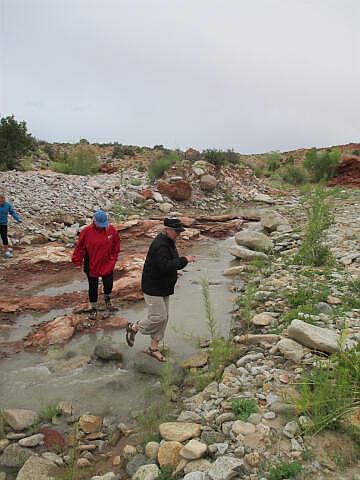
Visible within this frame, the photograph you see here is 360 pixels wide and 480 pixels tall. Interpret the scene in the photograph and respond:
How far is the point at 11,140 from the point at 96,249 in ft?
45.2

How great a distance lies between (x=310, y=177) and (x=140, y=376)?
21296 mm

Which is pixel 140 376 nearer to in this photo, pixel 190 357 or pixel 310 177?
pixel 190 357

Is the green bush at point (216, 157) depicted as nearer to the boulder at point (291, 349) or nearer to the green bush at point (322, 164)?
the green bush at point (322, 164)

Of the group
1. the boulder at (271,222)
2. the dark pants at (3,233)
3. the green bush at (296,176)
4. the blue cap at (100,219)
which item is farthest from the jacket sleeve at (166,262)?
the green bush at (296,176)

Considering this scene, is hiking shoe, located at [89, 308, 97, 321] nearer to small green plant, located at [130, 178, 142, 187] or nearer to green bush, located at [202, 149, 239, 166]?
small green plant, located at [130, 178, 142, 187]

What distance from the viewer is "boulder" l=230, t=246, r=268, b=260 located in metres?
8.91

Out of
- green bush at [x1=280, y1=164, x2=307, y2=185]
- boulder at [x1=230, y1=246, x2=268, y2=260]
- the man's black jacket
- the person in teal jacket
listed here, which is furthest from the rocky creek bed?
green bush at [x1=280, y1=164, x2=307, y2=185]

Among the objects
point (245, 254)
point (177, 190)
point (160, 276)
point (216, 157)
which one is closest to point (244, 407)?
point (160, 276)

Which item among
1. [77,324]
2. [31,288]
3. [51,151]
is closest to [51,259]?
[31,288]

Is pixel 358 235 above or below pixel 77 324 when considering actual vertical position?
above

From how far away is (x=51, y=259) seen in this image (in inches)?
362

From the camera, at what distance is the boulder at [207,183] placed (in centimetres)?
1833

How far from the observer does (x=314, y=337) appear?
408 centimetres

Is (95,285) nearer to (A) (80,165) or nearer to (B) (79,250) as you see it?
(B) (79,250)
